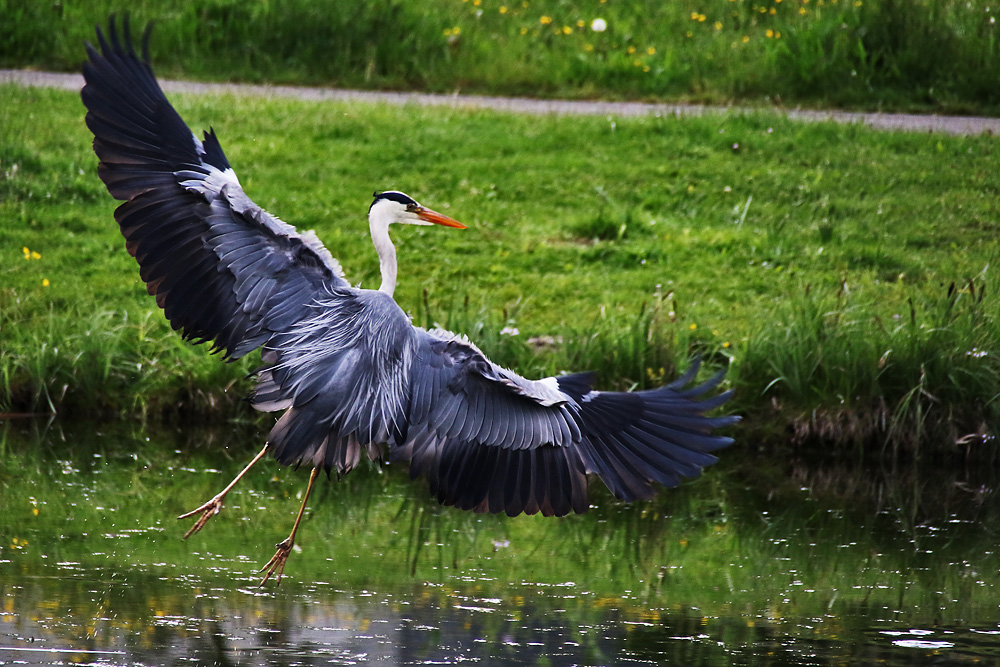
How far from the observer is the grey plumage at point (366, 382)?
5.52 metres

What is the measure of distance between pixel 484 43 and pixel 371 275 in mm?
5861

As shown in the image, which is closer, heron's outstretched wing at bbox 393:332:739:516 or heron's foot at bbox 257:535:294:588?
heron's outstretched wing at bbox 393:332:739:516

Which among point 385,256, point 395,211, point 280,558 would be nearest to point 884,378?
point 395,211

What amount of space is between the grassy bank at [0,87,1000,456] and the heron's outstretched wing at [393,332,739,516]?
3.00 metres

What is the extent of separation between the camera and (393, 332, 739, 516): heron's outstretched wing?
18.0 ft

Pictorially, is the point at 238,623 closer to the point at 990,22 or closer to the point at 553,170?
the point at 553,170

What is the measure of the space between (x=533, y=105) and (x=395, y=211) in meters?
7.77

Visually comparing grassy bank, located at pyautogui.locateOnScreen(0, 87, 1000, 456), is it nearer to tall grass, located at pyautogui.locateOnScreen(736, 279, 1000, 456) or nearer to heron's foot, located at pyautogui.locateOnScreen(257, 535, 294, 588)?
tall grass, located at pyautogui.locateOnScreen(736, 279, 1000, 456)

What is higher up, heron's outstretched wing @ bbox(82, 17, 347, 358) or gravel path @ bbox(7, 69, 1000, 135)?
gravel path @ bbox(7, 69, 1000, 135)

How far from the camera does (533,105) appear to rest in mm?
14070

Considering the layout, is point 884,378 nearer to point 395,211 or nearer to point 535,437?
point 395,211

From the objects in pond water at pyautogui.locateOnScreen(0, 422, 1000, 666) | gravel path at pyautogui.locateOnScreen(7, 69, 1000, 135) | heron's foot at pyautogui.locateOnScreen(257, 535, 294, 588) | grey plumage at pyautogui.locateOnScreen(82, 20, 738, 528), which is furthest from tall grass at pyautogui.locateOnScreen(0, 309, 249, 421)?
gravel path at pyautogui.locateOnScreen(7, 69, 1000, 135)

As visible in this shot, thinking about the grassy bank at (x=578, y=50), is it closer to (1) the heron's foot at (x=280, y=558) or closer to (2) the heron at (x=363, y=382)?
(2) the heron at (x=363, y=382)

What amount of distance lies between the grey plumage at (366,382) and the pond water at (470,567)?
0.68 meters
